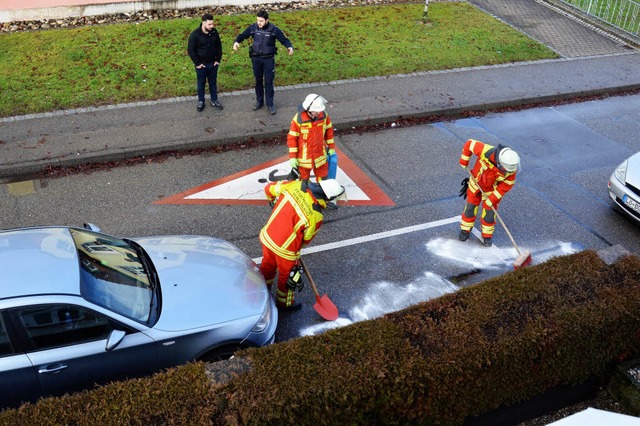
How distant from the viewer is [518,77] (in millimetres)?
13023

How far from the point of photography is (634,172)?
8.40 meters

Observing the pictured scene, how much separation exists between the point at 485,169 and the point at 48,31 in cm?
1041

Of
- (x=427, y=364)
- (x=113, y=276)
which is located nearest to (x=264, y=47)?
(x=113, y=276)

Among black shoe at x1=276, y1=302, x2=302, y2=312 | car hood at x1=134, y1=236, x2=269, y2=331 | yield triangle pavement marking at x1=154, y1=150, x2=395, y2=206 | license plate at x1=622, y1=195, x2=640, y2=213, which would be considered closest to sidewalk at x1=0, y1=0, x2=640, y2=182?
yield triangle pavement marking at x1=154, y1=150, x2=395, y2=206

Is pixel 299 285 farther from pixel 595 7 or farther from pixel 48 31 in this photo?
pixel 595 7

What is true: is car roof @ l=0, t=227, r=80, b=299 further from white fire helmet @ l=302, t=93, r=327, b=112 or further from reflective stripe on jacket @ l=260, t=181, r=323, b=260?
white fire helmet @ l=302, t=93, r=327, b=112

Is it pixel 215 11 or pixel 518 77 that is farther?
pixel 215 11

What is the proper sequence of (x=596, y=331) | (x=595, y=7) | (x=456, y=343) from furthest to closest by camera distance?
(x=595, y=7) → (x=596, y=331) → (x=456, y=343)

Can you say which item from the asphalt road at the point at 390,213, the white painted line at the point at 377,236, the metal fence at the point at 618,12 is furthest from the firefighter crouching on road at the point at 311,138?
the metal fence at the point at 618,12

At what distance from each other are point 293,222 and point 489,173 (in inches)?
118

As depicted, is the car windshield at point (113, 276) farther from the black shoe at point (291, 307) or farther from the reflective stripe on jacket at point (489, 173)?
the reflective stripe on jacket at point (489, 173)

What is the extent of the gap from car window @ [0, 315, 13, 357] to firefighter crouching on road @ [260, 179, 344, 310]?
251 centimetres

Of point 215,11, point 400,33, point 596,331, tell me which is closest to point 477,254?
point 596,331

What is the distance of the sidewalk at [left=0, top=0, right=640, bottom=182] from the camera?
9.27m
